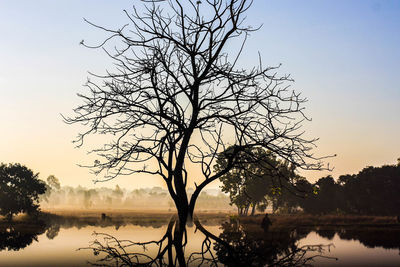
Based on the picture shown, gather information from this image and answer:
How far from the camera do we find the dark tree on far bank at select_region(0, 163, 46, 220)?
4347cm

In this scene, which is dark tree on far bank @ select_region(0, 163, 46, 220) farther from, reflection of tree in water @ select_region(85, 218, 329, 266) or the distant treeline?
the distant treeline

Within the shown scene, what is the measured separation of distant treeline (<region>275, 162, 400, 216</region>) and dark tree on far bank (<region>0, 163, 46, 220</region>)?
136ft

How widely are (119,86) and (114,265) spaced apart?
598 cm

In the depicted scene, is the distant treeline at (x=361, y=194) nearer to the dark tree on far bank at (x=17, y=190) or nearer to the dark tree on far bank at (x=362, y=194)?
the dark tree on far bank at (x=362, y=194)

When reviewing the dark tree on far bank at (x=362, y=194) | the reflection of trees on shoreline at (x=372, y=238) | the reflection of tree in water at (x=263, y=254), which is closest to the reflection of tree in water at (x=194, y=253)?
the reflection of tree in water at (x=263, y=254)

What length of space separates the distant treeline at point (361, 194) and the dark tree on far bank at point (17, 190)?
41360 millimetres

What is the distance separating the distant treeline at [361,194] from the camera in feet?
211

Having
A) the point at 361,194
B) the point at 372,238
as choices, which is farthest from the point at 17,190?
the point at 361,194

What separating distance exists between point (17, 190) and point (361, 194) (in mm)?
54817

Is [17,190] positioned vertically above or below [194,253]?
above

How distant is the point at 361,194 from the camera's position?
6681 centimetres

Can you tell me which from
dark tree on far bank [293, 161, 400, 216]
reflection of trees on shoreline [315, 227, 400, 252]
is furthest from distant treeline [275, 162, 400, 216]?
reflection of trees on shoreline [315, 227, 400, 252]

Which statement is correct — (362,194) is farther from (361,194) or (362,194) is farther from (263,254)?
(263,254)

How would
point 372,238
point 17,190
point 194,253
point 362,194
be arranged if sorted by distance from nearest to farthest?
point 194,253 < point 372,238 < point 17,190 < point 362,194
